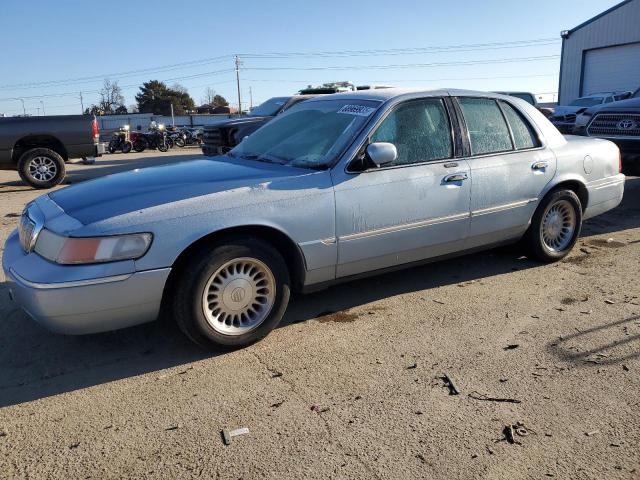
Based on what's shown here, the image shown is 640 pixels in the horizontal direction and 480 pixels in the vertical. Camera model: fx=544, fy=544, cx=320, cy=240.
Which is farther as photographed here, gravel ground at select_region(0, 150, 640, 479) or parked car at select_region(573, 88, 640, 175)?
parked car at select_region(573, 88, 640, 175)

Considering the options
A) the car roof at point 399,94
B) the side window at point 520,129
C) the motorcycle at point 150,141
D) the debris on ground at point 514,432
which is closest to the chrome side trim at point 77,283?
the debris on ground at point 514,432

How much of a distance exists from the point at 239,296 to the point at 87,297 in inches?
36.1

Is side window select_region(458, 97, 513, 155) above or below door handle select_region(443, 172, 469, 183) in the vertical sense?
above

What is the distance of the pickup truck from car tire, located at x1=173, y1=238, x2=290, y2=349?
9016 mm

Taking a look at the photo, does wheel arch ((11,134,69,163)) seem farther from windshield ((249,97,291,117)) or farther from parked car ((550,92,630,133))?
parked car ((550,92,630,133))

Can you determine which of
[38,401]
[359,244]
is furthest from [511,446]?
[38,401]

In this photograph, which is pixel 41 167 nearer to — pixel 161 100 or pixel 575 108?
pixel 575 108

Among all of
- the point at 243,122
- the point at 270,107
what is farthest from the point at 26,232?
the point at 270,107

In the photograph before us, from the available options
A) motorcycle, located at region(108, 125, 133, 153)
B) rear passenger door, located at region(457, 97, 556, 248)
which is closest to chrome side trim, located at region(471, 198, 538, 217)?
rear passenger door, located at region(457, 97, 556, 248)

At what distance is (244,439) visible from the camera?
8.73 ft

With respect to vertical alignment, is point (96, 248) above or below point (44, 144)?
below

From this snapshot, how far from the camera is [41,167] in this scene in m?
10.9

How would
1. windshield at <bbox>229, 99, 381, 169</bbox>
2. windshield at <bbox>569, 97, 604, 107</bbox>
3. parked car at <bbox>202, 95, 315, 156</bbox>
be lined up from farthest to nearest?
windshield at <bbox>569, 97, 604, 107</bbox> < parked car at <bbox>202, 95, 315, 156</bbox> < windshield at <bbox>229, 99, 381, 169</bbox>

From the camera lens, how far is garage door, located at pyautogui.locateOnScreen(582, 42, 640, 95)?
2743 centimetres
